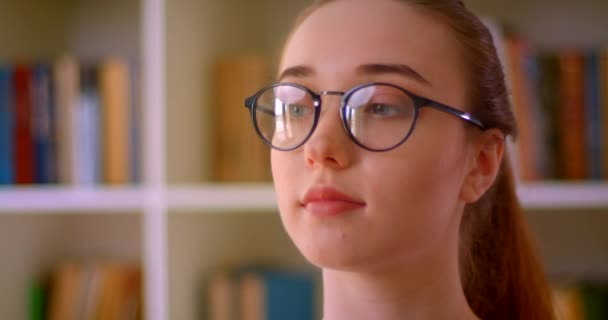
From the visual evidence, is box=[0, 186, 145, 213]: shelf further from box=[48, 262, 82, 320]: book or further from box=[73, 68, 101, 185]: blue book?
box=[48, 262, 82, 320]: book

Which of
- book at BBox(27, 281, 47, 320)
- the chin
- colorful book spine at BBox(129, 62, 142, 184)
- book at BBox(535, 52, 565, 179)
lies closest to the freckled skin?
the chin

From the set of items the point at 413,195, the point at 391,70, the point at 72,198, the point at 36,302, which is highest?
the point at 391,70

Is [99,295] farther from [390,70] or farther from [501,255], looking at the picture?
[390,70]

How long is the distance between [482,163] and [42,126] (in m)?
1.19

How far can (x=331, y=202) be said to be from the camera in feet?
1.84

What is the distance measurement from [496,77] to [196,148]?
88 centimetres

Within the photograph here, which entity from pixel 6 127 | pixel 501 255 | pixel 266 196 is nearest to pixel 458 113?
pixel 501 255

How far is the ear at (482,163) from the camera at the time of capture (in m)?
0.63

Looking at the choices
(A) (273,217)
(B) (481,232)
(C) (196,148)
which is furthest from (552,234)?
(B) (481,232)

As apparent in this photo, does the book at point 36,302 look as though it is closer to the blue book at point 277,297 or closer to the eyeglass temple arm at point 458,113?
the blue book at point 277,297

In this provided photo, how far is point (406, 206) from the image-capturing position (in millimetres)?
569

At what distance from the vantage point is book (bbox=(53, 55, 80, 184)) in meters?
1.54

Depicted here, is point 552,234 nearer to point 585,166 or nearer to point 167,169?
point 585,166

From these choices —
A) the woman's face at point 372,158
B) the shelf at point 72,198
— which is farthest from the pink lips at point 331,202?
the shelf at point 72,198
